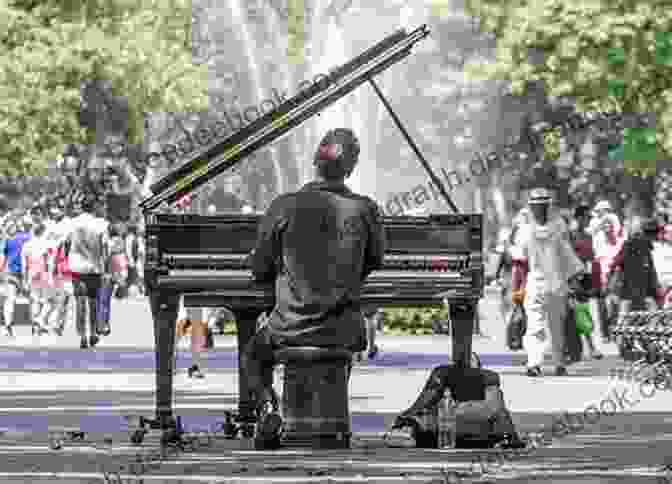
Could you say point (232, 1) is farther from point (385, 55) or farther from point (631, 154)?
point (385, 55)

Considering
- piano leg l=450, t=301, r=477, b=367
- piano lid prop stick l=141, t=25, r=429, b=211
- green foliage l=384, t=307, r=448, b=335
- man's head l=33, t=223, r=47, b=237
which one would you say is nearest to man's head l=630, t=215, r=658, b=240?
green foliage l=384, t=307, r=448, b=335

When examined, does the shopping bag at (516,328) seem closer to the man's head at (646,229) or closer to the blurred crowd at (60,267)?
the man's head at (646,229)

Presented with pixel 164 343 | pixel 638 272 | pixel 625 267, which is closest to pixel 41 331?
pixel 625 267

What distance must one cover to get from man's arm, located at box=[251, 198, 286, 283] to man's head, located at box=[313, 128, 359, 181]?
0.31 metres

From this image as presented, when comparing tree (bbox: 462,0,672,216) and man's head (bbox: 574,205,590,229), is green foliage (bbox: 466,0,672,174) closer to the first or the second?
tree (bbox: 462,0,672,216)

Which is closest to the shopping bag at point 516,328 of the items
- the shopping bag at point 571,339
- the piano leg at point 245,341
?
the shopping bag at point 571,339

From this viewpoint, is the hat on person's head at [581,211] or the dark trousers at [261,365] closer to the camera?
the dark trousers at [261,365]

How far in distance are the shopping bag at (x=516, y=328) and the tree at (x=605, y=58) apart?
7105mm

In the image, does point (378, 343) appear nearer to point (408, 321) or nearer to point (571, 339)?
point (408, 321)

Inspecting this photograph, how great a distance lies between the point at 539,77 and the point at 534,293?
1495 cm

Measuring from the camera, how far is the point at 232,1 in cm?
4238

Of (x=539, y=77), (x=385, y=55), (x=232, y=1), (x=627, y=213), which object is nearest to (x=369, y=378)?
(x=385, y=55)

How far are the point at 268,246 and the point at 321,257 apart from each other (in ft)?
0.97

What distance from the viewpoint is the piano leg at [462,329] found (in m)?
14.2
